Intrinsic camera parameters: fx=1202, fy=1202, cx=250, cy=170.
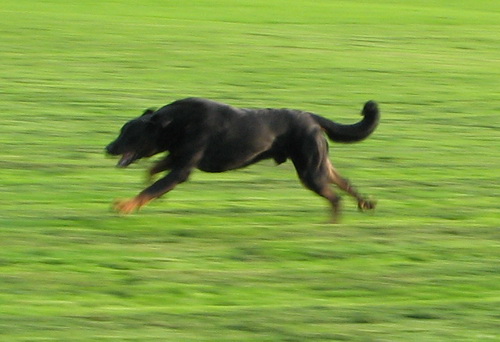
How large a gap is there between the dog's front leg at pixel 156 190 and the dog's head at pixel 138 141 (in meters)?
0.26

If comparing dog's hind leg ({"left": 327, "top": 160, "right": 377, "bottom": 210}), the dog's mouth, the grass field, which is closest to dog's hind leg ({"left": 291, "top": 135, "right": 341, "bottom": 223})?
dog's hind leg ({"left": 327, "top": 160, "right": 377, "bottom": 210})

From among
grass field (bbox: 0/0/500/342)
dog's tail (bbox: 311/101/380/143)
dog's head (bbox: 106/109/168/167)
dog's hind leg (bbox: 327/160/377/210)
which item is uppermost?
dog's tail (bbox: 311/101/380/143)

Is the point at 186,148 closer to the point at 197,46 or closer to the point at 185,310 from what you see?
the point at 185,310

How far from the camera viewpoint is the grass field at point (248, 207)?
21.8ft

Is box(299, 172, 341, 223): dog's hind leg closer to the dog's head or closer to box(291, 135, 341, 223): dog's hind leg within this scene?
box(291, 135, 341, 223): dog's hind leg

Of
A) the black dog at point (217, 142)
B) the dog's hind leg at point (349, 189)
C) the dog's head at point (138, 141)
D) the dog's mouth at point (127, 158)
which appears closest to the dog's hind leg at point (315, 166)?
the black dog at point (217, 142)

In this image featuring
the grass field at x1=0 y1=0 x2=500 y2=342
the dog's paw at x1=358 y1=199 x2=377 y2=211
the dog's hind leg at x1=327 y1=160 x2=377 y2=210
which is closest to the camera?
the grass field at x1=0 y1=0 x2=500 y2=342

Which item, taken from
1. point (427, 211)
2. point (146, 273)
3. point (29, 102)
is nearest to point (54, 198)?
point (146, 273)

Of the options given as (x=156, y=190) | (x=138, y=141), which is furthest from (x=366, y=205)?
(x=138, y=141)

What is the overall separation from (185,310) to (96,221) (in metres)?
2.26

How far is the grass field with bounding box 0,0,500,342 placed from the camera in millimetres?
6637

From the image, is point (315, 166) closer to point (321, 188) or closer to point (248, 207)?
point (321, 188)

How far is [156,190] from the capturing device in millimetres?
8469

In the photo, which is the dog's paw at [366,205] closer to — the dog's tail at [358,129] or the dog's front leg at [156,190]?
the dog's tail at [358,129]
